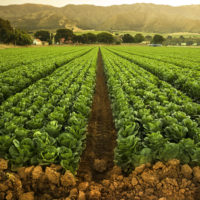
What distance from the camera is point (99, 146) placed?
559 centimetres

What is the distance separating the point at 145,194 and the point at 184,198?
66cm

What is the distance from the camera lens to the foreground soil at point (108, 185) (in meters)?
3.12

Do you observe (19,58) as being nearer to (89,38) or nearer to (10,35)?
(10,35)

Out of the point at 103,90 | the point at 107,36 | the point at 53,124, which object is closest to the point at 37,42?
the point at 107,36

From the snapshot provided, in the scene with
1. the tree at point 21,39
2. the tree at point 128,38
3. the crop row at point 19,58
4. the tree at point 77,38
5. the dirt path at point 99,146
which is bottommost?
the dirt path at point 99,146

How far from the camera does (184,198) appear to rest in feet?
9.93

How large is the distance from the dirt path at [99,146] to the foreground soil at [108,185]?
770 millimetres

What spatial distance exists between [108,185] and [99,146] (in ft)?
6.80

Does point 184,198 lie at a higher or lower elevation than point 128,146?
lower

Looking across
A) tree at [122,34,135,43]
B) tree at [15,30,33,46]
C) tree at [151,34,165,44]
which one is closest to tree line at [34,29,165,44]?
tree at [151,34,165,44]

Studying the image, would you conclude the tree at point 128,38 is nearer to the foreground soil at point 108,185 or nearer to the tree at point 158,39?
the tree at point 158,39

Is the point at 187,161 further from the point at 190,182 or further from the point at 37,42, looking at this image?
the point at 37,42

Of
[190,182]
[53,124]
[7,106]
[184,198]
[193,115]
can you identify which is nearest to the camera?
[184,198]

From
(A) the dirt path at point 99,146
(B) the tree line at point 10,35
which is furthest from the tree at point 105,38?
(A) the dirt path at point 99,146
